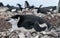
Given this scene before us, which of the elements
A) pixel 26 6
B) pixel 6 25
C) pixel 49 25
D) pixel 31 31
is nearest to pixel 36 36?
pixel 31 31

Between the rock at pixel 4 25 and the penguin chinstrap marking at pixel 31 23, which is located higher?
the penguin chinstrap marking at pixel 31 23

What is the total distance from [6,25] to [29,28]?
1.34 ft

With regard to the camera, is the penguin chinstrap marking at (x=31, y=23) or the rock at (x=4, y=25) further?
the rock at (x=4, y=25)

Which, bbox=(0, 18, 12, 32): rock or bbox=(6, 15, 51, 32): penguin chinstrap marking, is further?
bbox=(0, 18, 12, 32): rock

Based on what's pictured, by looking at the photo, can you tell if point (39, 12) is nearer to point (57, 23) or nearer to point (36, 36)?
point (57, 23)

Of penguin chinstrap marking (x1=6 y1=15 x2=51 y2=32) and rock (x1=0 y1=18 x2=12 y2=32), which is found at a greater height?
penguin chinstrap marking (x1=6 y1=15 x2=51 y2=32)

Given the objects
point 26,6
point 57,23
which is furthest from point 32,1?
point 57,23

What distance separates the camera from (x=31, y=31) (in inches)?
112

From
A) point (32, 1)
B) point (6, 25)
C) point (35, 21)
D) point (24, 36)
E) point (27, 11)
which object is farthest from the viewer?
point (32, 1)

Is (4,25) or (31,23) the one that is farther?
(4,25)

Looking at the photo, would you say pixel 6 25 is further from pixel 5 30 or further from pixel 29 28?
pixel 29 28

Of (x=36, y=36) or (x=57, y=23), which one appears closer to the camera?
(x=36, y=36)

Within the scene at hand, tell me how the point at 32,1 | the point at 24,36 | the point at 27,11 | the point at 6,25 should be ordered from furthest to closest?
the point at 32,1 → the point at 27,11 → the point at 6,25 → the point at 24,36

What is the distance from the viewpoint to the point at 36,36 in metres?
2.72
